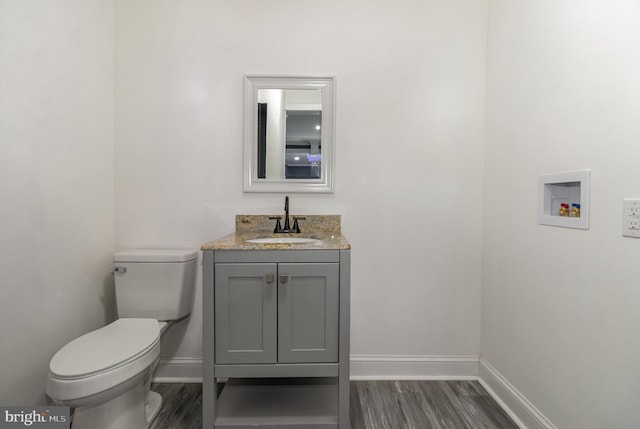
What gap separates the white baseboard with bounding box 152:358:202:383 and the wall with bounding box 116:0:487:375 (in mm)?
83

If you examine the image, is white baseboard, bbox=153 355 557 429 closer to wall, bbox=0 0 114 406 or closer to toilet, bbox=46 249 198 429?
toilet, bbox=46 249 198 429

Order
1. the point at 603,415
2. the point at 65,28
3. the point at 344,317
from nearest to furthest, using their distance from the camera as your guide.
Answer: the point at 603,415 < the point at 344,317 < the point at 65,28

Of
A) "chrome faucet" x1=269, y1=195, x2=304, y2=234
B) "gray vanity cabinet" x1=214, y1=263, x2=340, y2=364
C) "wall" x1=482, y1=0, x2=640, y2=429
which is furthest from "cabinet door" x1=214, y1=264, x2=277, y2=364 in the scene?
"wall" x1=482, y1=0, x2=640, y2=429

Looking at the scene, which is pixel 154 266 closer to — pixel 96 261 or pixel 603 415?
pixel 96 261

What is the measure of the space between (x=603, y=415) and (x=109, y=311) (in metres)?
2.46

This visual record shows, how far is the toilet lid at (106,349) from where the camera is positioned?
1084 millimetres

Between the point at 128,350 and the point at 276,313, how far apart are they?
629mm

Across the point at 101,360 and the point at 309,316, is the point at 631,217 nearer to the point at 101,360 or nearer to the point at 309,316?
the point at 309,316

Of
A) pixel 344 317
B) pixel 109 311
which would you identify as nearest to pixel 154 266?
pixel 109 311

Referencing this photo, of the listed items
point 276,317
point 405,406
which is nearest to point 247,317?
point 276,317

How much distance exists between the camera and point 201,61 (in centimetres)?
180

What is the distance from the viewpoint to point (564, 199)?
133 centimetres

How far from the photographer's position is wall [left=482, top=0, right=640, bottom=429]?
1.01m

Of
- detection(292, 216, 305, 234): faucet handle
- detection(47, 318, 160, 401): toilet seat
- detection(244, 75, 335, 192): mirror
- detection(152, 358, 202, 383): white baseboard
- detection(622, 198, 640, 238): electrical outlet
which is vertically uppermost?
detection(244, 75, 335, 192): mirror
